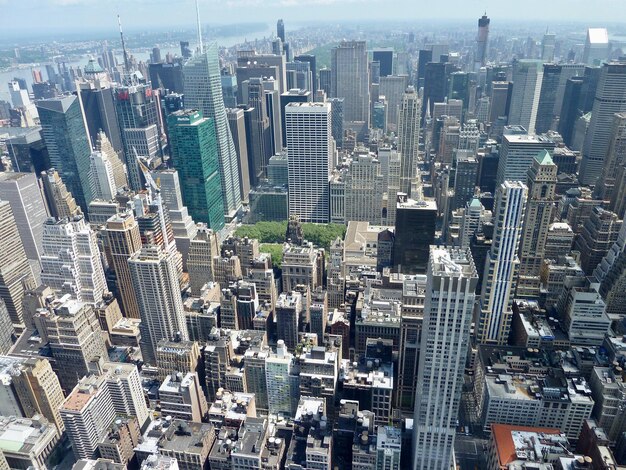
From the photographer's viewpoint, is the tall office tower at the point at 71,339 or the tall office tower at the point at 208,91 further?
the tall office tower at the point at 208,91

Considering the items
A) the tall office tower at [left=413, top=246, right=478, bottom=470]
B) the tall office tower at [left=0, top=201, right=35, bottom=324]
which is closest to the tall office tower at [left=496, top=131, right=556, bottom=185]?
the tall office tower at [left=413, top=246, right=478, bottom=470]

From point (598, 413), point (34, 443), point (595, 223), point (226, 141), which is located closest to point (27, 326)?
point (34, 443)

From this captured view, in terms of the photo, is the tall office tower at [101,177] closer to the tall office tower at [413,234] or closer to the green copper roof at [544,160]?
the tall office tower at [413,234]

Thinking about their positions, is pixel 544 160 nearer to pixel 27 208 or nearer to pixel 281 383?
pixel 281 383

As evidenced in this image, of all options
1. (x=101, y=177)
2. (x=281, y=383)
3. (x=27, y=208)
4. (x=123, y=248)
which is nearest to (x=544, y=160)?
(x=281, y=383)

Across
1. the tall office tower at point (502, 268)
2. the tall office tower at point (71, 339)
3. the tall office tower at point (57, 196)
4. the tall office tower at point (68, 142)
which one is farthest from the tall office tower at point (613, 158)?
the tall office tower at point (68, 142)
